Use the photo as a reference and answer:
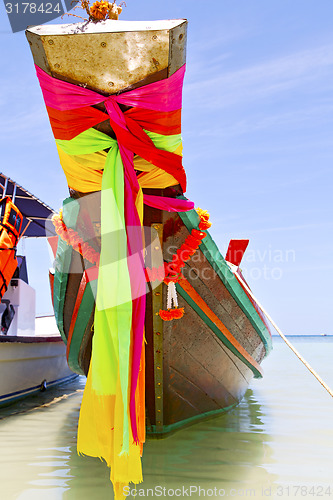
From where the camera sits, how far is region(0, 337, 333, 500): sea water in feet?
9.34

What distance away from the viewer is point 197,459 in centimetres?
336

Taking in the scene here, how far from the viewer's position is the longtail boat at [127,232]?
92.4 inches

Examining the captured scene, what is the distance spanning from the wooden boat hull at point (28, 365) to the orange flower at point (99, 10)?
13.4 feet

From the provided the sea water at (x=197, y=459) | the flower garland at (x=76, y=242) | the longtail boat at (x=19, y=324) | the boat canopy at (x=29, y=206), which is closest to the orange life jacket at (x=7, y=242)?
the longtail boat at (x=19, y=324)

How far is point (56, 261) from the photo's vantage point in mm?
3586

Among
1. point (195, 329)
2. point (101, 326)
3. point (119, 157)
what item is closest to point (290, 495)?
point (195, 329)

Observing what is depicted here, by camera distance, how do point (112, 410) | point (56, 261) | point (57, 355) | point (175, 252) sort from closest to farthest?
point (112, 410) → point (175, 252) → point (56, 261) → point (57, 355)

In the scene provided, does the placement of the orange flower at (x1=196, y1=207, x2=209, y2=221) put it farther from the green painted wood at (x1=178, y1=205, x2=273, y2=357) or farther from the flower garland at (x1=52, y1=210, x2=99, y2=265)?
the flower garland at (x1=52, y1=210, x2=99, y2=265)

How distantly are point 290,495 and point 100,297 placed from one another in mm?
1902

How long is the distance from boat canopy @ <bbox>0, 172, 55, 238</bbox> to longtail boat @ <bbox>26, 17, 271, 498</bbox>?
13.8ft

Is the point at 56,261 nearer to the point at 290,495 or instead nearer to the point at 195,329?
the point at 195,329

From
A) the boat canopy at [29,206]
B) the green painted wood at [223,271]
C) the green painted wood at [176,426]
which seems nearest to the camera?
the green painted wood at [223,271]

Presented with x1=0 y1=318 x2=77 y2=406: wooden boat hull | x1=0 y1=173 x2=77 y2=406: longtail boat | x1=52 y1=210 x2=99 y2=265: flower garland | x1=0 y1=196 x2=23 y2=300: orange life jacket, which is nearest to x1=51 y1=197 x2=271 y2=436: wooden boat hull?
x1=52 y1=210 x2=99 y2=265: flower garland

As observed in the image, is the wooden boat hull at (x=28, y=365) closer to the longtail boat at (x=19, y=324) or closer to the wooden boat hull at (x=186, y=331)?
the longtail boat at (x=19, y=324)
